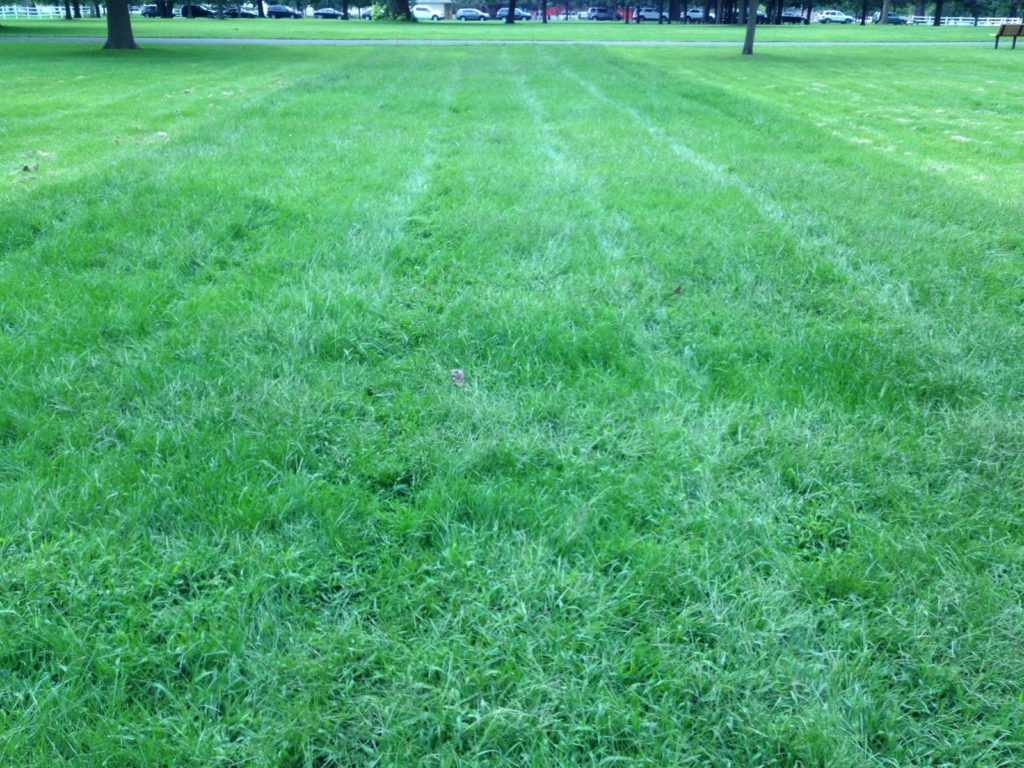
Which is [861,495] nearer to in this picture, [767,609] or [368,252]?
[767,609]

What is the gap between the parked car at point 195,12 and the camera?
63.8m

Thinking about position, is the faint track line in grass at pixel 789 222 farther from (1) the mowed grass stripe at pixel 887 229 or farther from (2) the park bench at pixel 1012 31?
(2) the park bench at pixel 1012 31

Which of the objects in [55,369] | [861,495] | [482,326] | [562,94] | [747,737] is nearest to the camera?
[747,737]

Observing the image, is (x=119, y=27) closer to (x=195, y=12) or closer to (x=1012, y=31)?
(x=1012, y=31)

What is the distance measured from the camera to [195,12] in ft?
219

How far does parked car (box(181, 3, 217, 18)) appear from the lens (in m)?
63.8

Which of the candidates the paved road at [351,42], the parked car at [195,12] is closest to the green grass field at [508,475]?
the paved road at [351,42]

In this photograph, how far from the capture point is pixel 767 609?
8.09ft

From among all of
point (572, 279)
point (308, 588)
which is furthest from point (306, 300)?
point (308, 588)

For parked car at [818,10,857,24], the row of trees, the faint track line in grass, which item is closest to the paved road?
the row of trees

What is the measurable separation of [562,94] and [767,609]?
13.3m

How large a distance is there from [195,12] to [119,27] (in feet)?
161

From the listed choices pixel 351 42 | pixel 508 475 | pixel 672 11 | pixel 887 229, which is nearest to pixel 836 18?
pixel 672 11

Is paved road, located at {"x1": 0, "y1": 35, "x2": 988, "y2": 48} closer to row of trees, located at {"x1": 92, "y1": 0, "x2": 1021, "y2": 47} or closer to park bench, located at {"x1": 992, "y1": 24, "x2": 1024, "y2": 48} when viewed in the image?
row of trees, located at {"x1": 92, "y1": 0, "x2": 1021, "y2": 47}
